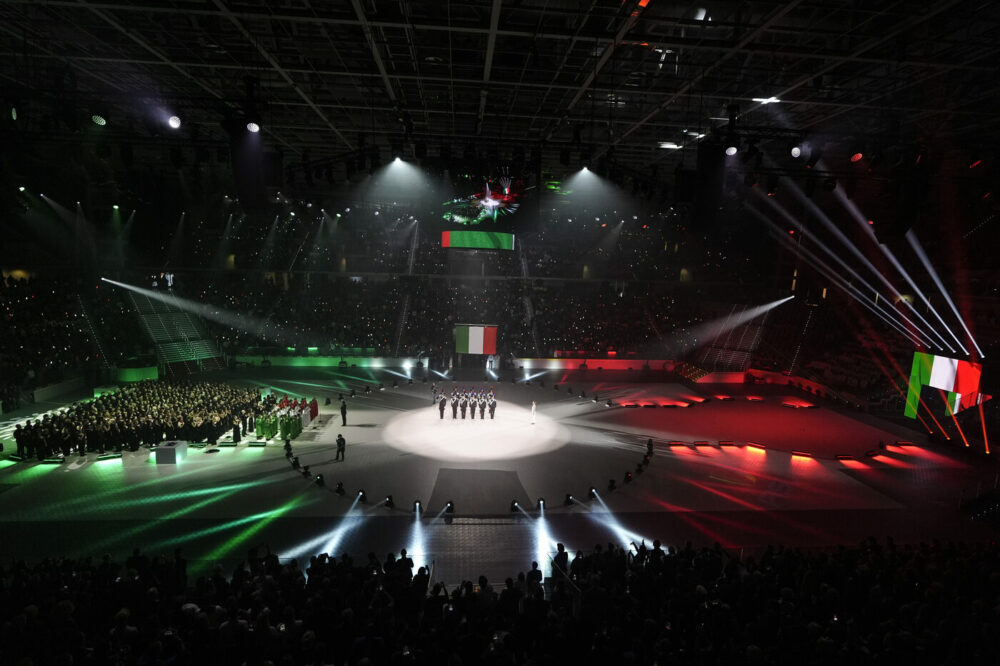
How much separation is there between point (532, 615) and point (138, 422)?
49.9 ft

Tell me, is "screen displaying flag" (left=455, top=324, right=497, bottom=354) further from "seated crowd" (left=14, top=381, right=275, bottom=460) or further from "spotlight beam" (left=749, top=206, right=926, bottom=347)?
"spotlight beam" (left=749, top=206, right=926, bottom=347)

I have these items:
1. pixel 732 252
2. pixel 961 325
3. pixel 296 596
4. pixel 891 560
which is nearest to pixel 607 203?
pixel 732 252

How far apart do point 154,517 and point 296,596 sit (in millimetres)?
6944

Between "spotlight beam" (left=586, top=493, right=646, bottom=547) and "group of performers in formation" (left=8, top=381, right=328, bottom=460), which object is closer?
"spotlight beam" (left=586, top=493, right=646, bottom=547)

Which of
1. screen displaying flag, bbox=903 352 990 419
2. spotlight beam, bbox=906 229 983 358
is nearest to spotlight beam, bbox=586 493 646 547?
screen displaying flag, bbox=903 352 990 419

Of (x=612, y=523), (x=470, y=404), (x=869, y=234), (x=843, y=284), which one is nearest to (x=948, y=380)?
(x=869, y=234)

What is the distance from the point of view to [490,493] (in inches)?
520

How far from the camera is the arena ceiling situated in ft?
31.6

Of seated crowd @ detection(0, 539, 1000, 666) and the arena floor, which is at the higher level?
seated crowd @ detection(0, 539, 1000, 666)

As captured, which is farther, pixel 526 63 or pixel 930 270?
pixel 930 270

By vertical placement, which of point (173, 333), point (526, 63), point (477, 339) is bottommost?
point (173, 333)

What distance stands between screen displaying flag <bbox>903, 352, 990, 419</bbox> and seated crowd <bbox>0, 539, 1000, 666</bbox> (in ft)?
45.4

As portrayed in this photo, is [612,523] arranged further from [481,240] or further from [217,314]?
[217,314]

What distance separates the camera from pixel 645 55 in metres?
11.7
